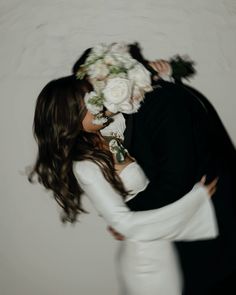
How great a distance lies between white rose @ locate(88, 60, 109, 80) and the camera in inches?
47.9

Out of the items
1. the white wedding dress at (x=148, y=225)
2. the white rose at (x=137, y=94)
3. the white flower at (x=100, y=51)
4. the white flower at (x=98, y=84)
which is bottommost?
the white wedding dress at (x=148, y=225)

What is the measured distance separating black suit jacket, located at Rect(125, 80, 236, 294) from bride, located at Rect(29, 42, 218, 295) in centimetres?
4

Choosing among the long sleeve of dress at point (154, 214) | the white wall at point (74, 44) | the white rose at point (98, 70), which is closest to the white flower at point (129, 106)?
the white rose at point (98, 70)

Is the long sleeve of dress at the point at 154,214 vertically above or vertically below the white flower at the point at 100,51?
below

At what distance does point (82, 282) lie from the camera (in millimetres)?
2184

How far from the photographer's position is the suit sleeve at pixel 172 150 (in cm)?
125

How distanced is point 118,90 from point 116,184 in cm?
43

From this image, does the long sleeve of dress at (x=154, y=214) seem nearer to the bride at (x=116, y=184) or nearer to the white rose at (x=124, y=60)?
the bride at (x=116, y=184)

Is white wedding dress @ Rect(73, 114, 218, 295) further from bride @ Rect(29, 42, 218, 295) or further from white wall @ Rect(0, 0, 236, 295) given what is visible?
white wall @ Rect(0, 0, 236, 295)

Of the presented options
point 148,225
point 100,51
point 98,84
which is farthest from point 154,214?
point 100,51

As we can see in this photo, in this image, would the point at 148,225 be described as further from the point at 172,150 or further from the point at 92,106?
the point at 92,106

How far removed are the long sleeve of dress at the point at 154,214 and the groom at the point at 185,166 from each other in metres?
0.04

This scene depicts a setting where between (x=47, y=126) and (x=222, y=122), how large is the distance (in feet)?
3.21

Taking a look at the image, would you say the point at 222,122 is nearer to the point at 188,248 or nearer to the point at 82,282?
the point at 188,248
